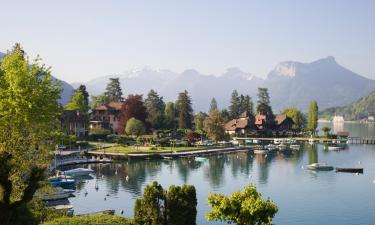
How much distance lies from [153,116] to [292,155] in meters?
51.9

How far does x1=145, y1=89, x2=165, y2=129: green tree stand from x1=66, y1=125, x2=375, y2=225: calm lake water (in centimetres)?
4031

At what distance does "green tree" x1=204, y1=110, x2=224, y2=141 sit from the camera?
12988 centimetres

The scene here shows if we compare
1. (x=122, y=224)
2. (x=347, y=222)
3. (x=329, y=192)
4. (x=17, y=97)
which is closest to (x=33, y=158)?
(x=17, y=97)

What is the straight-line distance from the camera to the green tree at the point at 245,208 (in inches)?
945

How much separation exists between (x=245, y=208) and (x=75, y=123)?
104m

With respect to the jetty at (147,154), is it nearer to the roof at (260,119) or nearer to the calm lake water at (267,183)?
the calm lake water at (267,183)

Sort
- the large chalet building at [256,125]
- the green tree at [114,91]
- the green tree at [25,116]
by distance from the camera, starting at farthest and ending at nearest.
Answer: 1. the green tree at [114,91]
2. the large chalet building at [256,125]
3. the green tree at [25,116]

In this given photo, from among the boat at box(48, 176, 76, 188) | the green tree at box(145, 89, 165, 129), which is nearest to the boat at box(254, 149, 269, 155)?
the green tree at box(145, 89, 165, 129)

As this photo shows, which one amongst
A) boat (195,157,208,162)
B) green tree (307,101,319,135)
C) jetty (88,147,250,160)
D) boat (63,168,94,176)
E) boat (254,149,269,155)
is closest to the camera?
boat (63,168,94,176)

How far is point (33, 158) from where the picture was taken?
Answer: 2897 cm

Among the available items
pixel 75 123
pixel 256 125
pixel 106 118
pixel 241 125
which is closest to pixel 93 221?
pixel 75 123

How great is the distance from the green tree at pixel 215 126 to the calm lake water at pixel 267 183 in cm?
1664

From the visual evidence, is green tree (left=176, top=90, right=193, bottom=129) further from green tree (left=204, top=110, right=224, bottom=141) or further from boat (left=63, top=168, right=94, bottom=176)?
boat (left=63, top=168, right=94, bottom=176)

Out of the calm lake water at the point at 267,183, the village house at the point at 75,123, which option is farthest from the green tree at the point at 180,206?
the village house at the point at 75,123
